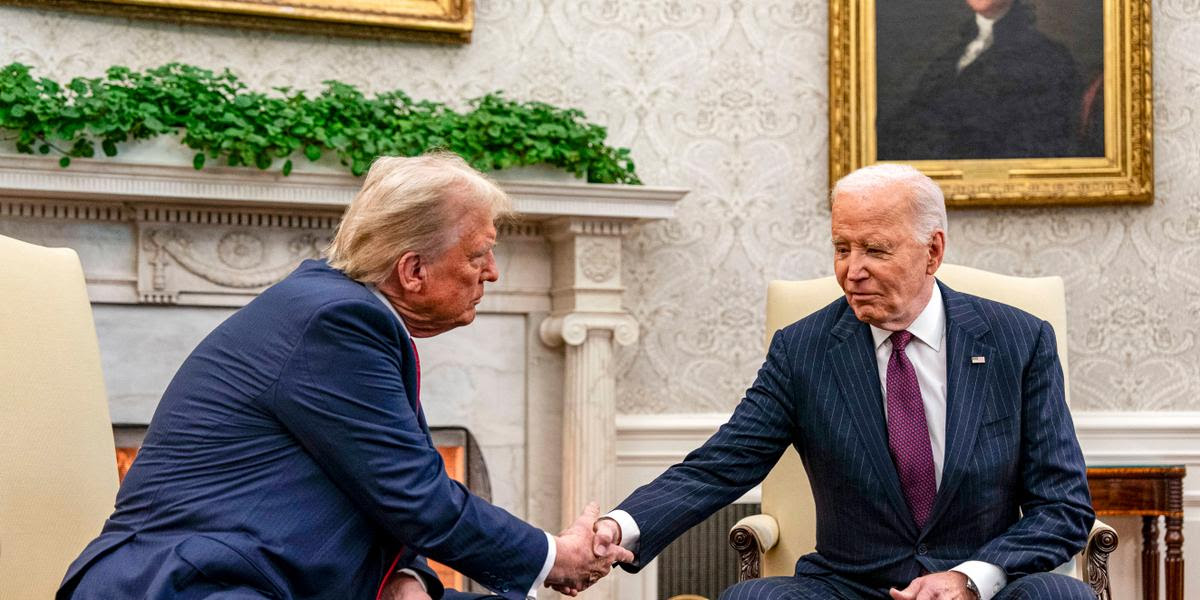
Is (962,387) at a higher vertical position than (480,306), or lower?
lower

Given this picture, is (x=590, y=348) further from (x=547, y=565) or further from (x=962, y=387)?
(x=547, y=565)

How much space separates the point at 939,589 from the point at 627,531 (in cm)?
61

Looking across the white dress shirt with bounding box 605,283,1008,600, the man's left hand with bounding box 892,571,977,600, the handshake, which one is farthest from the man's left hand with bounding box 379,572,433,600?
the man's left hand with bounding box 892,571,977,600

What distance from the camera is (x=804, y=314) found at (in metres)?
3.18

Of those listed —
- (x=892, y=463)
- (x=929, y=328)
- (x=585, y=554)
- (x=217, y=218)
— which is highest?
(x=217, y=218)

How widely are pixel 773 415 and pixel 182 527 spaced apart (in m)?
1.27

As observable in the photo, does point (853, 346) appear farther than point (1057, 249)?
No

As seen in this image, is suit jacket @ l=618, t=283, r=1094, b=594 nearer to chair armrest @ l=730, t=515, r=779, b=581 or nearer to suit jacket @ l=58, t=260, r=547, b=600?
chair armrest @ l=730, t=515, r=779, b=581

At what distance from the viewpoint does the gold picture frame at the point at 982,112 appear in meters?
4.54

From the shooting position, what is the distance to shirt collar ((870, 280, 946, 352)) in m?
2.55

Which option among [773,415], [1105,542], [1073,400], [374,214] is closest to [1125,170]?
[1073,400]

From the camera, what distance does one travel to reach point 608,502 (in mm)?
4184

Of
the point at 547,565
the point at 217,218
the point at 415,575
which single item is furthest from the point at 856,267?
the point at 217,218

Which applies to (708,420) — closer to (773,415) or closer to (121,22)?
(773,415)
